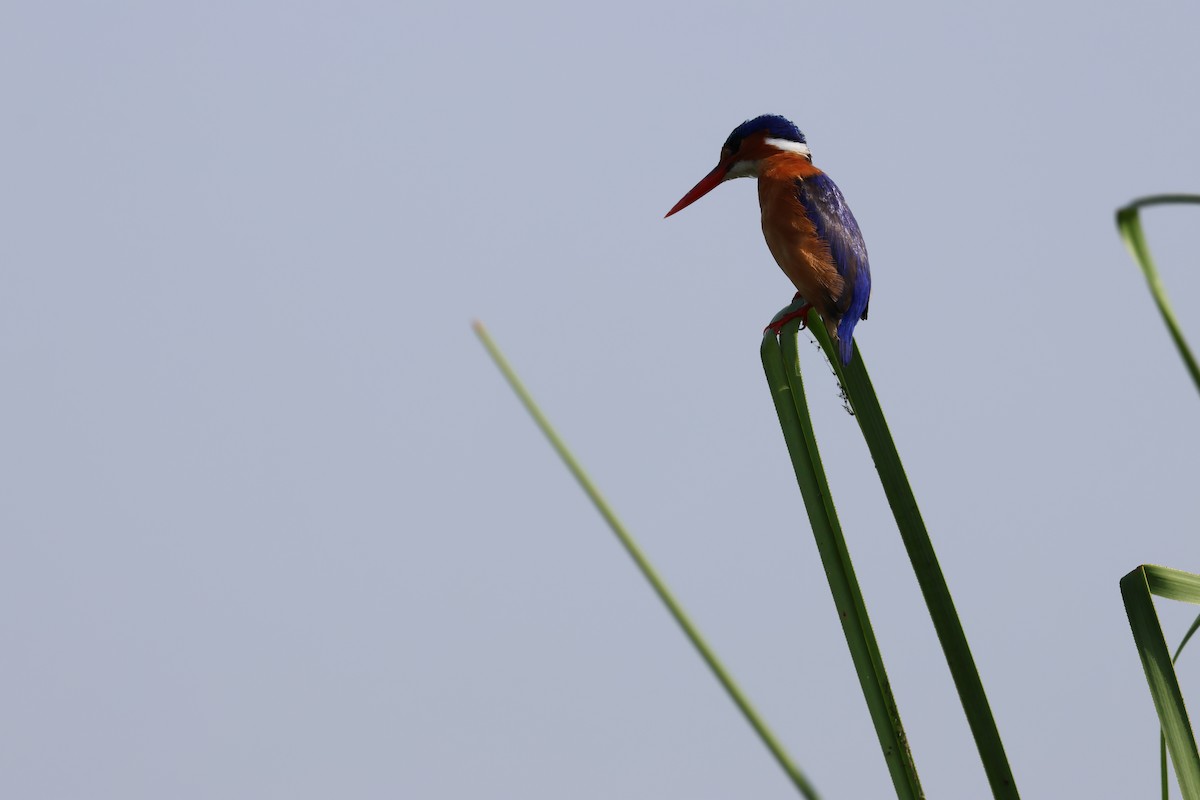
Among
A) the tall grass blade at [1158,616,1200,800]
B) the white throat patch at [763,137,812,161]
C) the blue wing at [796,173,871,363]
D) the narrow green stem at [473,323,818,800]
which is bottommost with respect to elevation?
the tall grass blade at [1158,616,1200,800]

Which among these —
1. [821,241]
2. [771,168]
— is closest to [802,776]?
[821,241]

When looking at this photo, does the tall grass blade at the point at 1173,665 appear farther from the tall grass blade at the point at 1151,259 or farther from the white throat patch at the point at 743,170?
the white throat patch at the point at 743,170

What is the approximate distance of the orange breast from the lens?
1.85m

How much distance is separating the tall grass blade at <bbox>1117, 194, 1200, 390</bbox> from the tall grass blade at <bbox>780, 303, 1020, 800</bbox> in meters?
0.43

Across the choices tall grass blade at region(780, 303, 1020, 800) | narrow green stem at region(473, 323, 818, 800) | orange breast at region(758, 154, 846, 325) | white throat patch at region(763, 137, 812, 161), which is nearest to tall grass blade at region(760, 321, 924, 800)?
tall grass blade at region(780, 303, 1020, 800)

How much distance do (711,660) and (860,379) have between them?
1.91ft

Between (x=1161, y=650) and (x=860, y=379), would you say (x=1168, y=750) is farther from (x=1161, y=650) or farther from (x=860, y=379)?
(x=860, y=379)

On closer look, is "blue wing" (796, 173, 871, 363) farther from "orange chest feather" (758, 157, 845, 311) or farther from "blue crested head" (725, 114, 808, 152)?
"blue crested head" (725, 114, 808, 152)

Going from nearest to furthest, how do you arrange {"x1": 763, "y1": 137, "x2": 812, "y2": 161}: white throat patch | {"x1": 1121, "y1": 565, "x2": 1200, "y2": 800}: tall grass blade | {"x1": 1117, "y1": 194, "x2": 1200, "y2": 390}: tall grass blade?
{"x1": 1117, "y1": 194, "x2": 1200, "y2": 390}: tall grass blade → {"x1": 1121, "y1": 565, "x2": 1200, "y2": 800}: tall grass blade → {"x1": 763, "y1": 137, "x2": 812, "y2": 161}: white throat patch

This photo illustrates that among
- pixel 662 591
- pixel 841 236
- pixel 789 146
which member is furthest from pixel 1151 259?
pixel 789 146

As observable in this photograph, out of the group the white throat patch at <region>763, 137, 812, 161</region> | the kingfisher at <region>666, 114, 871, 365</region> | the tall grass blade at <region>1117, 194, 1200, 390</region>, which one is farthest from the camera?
the white throat patch at <region>763, 137, 812, 161</region>

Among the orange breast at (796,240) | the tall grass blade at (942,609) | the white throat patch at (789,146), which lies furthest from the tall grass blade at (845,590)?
the white throat patch at (789,146)

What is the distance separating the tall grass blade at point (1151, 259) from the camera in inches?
14.9

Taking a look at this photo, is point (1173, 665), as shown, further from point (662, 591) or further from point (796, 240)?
point (796, 240)
